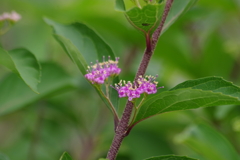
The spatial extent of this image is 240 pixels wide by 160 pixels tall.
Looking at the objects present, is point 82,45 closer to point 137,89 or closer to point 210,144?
point 137,89

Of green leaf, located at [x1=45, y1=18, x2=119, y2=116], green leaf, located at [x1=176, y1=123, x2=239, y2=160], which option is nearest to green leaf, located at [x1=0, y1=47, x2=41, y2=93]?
green leaf, located at [x1=45, y1=18, x2=119, y2=116]

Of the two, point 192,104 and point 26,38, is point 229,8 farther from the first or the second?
point 192,104

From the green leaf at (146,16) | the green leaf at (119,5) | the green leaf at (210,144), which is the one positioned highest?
the green leaf at (119,5)

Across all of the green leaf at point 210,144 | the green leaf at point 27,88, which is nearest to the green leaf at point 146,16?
the green leaf at point 210,144

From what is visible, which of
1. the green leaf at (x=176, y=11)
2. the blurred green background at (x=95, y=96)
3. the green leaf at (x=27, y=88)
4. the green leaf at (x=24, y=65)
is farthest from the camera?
the blurred green background at (x=95, y=96)

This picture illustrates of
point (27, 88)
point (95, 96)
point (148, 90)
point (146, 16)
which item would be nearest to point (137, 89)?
point (148, 90)

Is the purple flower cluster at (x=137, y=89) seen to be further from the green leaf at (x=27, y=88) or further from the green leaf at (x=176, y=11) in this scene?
the green leaf at (x=27, y=88)
